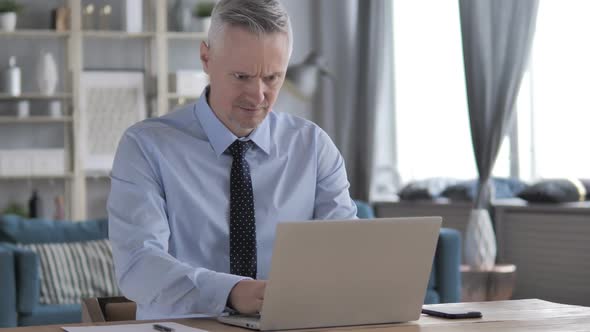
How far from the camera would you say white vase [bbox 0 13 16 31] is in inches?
275

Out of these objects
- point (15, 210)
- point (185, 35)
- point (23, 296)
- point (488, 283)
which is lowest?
point (488, 283)

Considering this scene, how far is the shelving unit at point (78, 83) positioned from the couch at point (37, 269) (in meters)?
1.80

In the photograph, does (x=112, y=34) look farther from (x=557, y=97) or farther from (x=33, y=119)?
(x=557, y=97)

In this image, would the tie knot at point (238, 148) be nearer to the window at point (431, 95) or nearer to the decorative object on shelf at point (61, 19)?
the window at point (431, 95)

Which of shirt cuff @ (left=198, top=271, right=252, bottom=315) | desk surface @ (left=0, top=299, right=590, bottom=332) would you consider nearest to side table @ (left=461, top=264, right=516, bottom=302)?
desk surface @ (left=0, top=299, right=590, bottom=332)

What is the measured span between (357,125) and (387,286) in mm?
5789

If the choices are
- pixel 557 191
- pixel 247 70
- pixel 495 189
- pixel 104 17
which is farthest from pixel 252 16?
pixel 104 17

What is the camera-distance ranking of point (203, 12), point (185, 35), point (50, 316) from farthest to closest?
1. point (203, 12)
2. point (185, 35)
3. point (50, 316)

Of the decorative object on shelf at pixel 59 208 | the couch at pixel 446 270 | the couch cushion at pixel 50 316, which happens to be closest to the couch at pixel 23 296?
the couch cushion at pixel 50 316

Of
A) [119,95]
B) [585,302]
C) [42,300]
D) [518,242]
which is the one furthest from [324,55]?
[42,300]

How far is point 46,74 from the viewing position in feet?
23.4

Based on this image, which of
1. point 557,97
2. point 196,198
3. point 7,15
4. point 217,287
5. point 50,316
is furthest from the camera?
point 7,15

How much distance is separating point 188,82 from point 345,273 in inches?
225

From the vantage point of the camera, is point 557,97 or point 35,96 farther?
point 35,96
